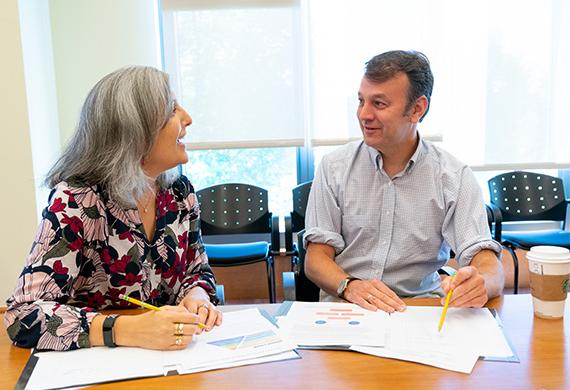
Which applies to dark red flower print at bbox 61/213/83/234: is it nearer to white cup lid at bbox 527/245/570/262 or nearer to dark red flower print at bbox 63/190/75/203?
dark red flower print at bbox 63/190/75/203

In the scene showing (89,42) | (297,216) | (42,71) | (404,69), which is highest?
(89,42)

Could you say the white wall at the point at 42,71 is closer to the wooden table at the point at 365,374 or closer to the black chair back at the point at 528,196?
the wooden table at the point at 365,374

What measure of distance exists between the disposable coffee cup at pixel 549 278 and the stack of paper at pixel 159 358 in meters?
0.70

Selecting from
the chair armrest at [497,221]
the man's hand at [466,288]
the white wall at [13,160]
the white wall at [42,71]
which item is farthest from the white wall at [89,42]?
the man's hand at [466,288]

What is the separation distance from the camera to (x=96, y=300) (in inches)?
64.4

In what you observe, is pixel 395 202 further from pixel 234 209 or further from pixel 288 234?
pixel 234 209

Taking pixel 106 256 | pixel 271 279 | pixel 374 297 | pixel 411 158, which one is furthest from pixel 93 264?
pixel 271 279

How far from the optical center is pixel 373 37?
12.7ft

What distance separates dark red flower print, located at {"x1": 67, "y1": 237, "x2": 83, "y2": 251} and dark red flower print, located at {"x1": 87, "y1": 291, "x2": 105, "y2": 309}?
204 mm

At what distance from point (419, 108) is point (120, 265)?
48.4 inches

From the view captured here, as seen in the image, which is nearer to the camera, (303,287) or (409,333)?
(409,333)

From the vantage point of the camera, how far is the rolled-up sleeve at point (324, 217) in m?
2.04

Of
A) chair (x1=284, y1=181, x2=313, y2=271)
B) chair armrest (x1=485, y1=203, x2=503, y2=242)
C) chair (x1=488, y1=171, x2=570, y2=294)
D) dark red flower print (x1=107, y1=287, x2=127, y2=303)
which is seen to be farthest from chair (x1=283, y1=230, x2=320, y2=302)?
chair (x1=488, y1=171, x2=570, y2=294)

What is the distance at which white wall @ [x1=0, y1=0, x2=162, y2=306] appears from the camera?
3.22 m
